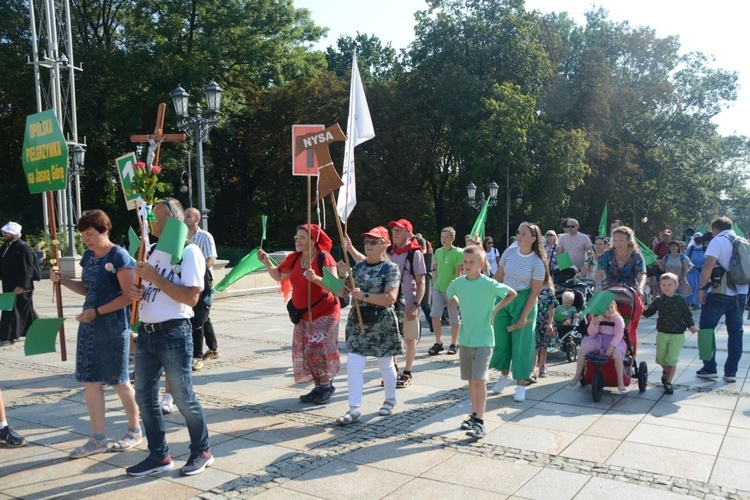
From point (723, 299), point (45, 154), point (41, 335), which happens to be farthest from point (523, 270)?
point (45, 154)

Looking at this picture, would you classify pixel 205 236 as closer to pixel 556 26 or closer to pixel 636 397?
pixel 636 397

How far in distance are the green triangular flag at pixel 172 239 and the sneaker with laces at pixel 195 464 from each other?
4.59 ft

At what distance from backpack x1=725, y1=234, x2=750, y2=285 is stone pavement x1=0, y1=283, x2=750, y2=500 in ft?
3.84

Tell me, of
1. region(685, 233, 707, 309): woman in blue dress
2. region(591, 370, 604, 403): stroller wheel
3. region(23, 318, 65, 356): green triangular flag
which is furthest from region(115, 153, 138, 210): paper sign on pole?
region(685, 233, 707, 309): woman in blue dress

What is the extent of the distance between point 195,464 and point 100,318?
4.12 feet

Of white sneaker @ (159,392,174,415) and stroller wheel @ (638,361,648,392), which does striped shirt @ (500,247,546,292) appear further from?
white sneaker @ (159,392,174,415)

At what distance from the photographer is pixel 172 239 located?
4.09m

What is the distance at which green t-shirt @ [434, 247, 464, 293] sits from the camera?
8.70 m

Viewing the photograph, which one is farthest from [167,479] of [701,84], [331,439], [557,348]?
[701,84]

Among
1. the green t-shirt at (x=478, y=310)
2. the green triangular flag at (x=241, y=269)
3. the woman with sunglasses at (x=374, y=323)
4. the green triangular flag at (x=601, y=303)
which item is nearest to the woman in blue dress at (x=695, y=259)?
the green triangular flag at (x=601, y=303)

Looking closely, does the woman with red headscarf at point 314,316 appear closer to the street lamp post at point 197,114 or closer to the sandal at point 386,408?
the sandal at point 386,408

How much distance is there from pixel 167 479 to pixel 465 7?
37.0 m

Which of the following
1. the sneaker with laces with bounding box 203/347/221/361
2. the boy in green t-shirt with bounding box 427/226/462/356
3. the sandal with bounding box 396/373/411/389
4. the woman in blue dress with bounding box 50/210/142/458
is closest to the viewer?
the woman in blue dress with bounding box 50/210/142/458

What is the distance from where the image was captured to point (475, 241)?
909 cm
